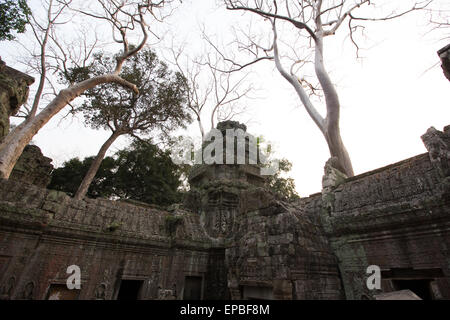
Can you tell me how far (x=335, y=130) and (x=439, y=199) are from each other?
23.1 ft

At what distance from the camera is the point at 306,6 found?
1326 centimetres

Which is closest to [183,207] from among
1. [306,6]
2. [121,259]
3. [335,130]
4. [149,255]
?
[149,255]

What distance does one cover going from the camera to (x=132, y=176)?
64.9ft

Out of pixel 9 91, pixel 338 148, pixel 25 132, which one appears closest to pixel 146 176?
pixel 25 132

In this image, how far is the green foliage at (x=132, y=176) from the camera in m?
18.9

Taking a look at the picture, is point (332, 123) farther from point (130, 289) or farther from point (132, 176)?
point (132, 176)

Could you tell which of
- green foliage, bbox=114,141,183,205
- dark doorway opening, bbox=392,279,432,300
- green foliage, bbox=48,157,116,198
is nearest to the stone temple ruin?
dark doorway opening, bbox=392,279,432,300

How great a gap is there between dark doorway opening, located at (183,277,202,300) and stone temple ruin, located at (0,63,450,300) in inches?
1.3

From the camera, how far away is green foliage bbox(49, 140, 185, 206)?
1886 centimetres

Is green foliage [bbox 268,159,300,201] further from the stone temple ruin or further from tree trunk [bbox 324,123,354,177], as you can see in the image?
the stone temple ruin

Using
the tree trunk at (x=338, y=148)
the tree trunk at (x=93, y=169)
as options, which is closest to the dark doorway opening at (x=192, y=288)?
the tree trunk at (x=93, y=169)

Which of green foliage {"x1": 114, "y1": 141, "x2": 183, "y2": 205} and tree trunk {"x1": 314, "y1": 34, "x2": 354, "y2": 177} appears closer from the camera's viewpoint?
tree trunk {"x1": 314, "y1": 34, "x2": 354, "y2": 177}

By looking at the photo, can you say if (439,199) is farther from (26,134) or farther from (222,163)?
(26,134)

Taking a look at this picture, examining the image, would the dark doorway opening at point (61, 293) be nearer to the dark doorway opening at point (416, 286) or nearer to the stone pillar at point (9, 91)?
the stone pillar at point (9, 91)
